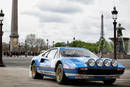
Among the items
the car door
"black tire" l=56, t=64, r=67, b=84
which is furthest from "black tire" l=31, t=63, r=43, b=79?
"black tire" l=56, t=64, r=67, b=84

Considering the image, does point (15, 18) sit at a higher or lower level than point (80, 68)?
higher

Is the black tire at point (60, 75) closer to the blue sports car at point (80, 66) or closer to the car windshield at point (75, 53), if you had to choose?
the blue sports car at point (80, 66)

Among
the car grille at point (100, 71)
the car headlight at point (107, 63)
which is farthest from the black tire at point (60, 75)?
the car headlight at point (107, 63)

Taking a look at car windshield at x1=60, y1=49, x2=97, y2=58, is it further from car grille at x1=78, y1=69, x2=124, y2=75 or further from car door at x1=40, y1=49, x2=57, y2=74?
car grille at x1=78, y1=69, x2=124, y2=75

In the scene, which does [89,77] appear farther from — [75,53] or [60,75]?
[75,53]

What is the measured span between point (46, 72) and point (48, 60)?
450 millimetres

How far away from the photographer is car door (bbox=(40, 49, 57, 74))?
1229cm

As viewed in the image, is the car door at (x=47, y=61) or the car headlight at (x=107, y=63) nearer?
the car headlight at (x=107, y=63)

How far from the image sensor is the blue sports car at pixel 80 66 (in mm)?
10570

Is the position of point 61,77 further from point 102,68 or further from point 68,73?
point 102,68

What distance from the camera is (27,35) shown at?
146000 millimetres

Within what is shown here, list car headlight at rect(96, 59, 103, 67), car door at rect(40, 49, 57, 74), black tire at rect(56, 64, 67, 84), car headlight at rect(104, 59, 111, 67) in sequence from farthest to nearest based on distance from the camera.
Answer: car door at rect(40, 49, 57, 74) < black tire at rect(56, 64, 67, 84) < car headlight at rect(104, 59, 111, 67) < car headlight at rect(96, 59, 103, 67)

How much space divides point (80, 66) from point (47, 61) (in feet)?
7.46

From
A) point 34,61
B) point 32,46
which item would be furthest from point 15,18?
point 34,61
